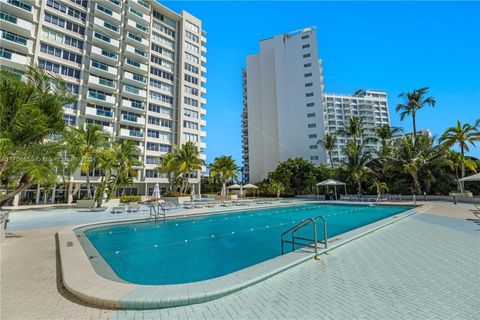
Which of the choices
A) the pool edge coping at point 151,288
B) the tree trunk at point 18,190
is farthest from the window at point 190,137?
the pool edge coping at point 151,288

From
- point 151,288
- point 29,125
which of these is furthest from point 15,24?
point 151,288

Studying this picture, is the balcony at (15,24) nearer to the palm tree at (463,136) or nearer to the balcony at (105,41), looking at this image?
the balcony at (105,41)

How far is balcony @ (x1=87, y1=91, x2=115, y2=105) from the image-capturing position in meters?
32.7

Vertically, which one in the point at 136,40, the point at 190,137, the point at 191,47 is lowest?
the point at 190,137

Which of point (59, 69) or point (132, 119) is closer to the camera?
point (59, 69)

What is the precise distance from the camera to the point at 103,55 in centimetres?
3459

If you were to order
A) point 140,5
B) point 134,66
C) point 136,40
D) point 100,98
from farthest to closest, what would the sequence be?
point 140,5 < point 136,40 < point 134,66 < point 100,98

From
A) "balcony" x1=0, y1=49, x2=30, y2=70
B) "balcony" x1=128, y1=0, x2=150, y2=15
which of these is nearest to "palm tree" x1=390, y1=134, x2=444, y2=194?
"balcony" x1=128, y1=0, x2=150, y2=15

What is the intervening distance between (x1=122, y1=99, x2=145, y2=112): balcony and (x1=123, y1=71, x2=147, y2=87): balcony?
339 cm

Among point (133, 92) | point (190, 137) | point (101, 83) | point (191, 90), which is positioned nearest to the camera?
point (101, 83)

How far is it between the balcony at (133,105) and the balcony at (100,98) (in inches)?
66.7

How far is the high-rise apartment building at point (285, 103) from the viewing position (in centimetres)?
5231

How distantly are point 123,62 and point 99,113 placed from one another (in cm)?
1064

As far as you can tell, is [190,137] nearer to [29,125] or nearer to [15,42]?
[15,42]
